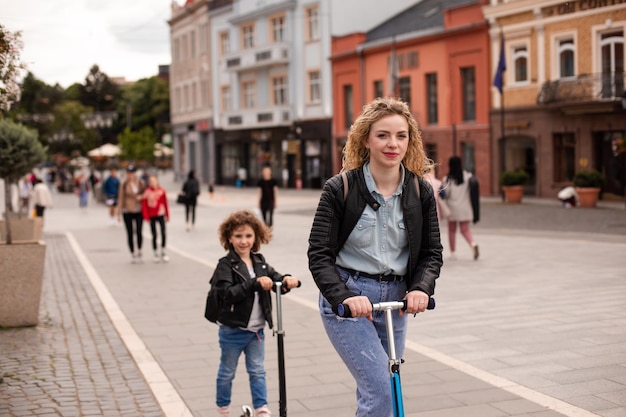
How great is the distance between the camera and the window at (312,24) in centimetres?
5022

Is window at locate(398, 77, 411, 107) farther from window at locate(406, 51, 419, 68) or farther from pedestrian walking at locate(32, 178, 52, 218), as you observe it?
pedestrian walking at locate(32, 178, 52, 218)

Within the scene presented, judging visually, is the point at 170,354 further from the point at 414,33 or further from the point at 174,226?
the point at 414,33

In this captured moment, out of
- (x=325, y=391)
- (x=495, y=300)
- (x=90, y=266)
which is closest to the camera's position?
(x=325, y=391)

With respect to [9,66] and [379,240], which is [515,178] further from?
[379,240]

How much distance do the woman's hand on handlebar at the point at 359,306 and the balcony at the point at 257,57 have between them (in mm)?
49038

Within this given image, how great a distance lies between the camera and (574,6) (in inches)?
1240

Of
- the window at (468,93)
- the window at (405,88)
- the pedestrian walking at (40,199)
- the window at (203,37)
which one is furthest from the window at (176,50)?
the pedestrian walking at (40,199)

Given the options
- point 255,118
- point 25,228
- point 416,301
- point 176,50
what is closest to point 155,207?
point 25,228

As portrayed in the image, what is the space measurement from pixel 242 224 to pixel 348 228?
1847 mm

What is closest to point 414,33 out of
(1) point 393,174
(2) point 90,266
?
(2) point 90,266

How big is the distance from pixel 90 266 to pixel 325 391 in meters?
10.3

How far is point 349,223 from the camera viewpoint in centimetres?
409

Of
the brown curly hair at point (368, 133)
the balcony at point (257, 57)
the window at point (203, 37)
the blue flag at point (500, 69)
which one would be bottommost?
the brown curly hair at point (368, 133)

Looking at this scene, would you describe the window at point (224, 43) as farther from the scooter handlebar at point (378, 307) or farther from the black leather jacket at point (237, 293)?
the scooter handlebar at point (378, 307)
